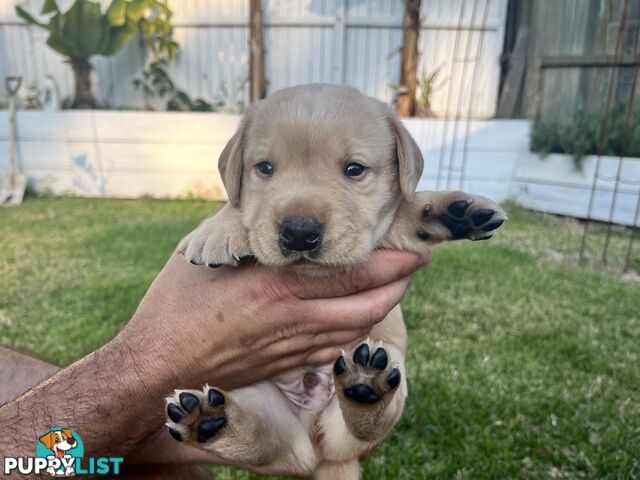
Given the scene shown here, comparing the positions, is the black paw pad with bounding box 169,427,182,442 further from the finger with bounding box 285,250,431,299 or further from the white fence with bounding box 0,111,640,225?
the white fence with bounding box 0,111,640,225

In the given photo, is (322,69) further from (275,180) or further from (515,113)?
(275,180)

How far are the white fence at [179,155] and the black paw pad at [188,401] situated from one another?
696 centimetres

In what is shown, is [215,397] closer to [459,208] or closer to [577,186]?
[459,208]

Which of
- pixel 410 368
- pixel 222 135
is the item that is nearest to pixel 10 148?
pixel 222 135

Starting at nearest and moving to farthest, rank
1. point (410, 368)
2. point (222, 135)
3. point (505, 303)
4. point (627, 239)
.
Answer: point (410, 368) < point (505, 303) < point (627, 239) < point (222, 135)

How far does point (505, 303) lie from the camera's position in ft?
14.8

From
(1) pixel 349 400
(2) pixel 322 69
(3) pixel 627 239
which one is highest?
(2) pixel 322 69

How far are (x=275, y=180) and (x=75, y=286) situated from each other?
365 cm

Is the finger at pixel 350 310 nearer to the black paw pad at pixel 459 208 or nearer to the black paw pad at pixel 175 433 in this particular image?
the black paw pad at pixel 459 208

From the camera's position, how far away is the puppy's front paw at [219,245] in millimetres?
1860

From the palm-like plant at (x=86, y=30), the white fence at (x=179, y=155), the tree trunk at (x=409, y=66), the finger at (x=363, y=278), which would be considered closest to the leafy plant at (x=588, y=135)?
the white fence at (x=179, y=155)

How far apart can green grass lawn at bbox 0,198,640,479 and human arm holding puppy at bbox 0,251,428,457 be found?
1.01 metres

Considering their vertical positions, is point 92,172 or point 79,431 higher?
point 79,431

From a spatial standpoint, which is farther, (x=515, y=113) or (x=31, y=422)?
(x=515, y=113)
